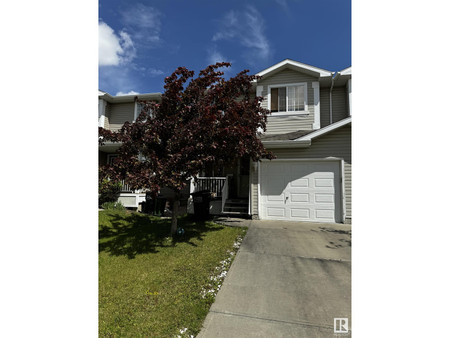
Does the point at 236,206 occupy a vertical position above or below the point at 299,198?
below

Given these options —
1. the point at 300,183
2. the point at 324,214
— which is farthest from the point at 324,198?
the point at 300,183

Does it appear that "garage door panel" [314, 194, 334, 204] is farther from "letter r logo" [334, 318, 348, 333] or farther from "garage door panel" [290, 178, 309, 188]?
"letter r logo" [334, 318, 348, 333]

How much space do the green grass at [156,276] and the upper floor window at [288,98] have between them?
6129 mm

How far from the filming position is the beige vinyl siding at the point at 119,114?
12828mm

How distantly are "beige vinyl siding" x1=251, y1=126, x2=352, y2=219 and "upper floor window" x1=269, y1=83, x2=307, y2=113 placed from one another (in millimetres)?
2402

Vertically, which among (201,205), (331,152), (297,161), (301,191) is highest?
(331,152)

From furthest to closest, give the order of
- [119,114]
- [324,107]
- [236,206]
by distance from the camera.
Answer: [119,114], [324,107], [236,206]

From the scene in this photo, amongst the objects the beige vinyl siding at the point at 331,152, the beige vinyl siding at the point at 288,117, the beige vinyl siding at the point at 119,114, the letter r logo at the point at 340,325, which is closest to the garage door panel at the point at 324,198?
the beige vinyl siding at the point at 331,152

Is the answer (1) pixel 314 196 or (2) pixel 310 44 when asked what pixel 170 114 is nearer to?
(2) pixel 310 44

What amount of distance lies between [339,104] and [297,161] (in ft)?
13.9

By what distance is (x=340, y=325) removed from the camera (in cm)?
257

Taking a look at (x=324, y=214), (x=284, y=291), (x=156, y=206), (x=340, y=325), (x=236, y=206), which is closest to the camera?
(x=340, y=325)

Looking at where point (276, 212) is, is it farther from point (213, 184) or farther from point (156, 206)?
point (156, 206)

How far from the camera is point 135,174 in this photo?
435 centimetres
